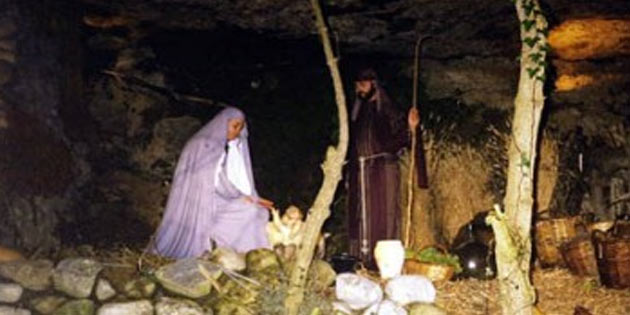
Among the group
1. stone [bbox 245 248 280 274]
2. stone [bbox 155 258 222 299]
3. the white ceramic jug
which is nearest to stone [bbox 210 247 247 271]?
stone [bbox 245 248 280 274]

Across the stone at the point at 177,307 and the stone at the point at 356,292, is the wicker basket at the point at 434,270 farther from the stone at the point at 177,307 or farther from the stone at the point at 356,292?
the stone at the point at 177,307

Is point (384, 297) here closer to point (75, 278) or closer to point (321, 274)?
point (321, 274)

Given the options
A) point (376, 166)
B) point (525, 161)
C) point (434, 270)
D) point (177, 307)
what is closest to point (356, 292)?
point (434, 270)

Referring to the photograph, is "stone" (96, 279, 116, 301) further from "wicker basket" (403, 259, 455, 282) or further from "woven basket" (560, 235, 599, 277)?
"woven basket" (560, 235, 599, 277)

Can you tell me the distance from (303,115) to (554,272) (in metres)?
4.12

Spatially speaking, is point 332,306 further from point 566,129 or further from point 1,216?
point 566,129

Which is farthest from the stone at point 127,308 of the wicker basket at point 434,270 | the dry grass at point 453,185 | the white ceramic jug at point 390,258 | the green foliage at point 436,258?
the dry grass at point 453,185

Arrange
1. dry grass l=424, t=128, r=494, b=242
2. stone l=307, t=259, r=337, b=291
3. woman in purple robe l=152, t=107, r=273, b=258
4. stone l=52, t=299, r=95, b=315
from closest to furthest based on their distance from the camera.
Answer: stone l=52, t=299, r=95, b=315 < stone l=307, t=259, r=337, b=291 < woman in purple robe l=152, t=107, r=273, b=258 < dry grass l=424, t=128, r=494, b=242

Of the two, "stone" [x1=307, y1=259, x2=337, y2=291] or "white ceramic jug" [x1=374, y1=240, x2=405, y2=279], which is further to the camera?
"white ceramic jug" [x1=374, y1=240, x2=405, y2=279]

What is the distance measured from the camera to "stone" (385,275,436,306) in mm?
7309

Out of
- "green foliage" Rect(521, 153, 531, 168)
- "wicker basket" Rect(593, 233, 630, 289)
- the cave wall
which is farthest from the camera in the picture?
"wicker basket" Rect(593, 233, 630, 289)

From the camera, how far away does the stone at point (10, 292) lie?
6430mm

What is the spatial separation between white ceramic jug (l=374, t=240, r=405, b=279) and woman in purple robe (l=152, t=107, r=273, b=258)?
1.30 m

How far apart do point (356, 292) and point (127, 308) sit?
2140mm
